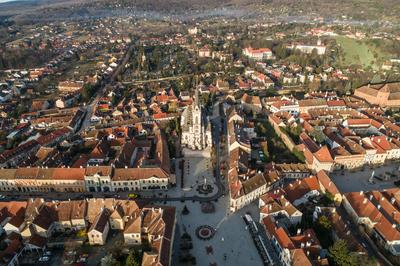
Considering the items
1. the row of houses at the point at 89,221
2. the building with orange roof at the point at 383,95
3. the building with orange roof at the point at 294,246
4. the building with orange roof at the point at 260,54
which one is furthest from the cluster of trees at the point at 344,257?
the building with orange roof at the point at 260,54


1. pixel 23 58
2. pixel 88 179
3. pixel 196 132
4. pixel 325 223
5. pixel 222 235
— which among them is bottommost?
pixel 222 235

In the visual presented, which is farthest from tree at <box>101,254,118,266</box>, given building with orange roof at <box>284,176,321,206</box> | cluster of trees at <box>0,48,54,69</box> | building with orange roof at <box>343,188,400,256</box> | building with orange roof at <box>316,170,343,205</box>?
cluster of trees at <box>0,48,54,69</box>

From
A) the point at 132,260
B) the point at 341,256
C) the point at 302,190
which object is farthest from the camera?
the point at 302,190

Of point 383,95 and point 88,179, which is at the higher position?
point 88,179

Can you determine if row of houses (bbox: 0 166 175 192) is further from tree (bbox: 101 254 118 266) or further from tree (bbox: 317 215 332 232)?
tree (bbox: 317 215 332 232)

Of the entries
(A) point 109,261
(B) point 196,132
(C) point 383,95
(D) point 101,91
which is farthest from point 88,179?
(C) point 383,95

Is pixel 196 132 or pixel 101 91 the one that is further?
pixel 101 91

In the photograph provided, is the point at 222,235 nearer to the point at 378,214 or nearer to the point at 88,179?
the point at 378,214
